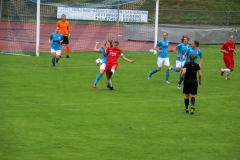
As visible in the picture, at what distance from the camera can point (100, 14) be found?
38.2 m

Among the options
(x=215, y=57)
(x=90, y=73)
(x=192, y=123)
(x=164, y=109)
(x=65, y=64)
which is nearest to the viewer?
(x=192, y=123)

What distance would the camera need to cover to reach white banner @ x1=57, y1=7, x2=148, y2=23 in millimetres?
37969

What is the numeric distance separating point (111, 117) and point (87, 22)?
22.4m

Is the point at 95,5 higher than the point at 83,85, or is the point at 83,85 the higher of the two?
the point at 95,5

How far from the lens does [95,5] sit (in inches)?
1512

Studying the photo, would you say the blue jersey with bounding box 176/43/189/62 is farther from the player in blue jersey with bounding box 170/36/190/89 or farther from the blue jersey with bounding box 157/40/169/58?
the blue jersey with bounding box 157/40/169/58

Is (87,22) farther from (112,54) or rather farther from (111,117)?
(111,117)

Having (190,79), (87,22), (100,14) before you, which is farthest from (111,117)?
(87,22)

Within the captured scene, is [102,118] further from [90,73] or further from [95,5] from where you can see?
[95,5]

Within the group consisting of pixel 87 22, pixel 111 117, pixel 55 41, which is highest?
pixel 87 22

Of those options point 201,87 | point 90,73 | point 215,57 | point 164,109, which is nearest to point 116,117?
point 164,109

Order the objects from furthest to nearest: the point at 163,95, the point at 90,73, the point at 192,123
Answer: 1. the point at 90,73
2. the point at 163,95
3. the point at 192,123

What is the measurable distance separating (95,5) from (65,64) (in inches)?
375

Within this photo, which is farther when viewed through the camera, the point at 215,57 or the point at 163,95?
the point at 215,57
